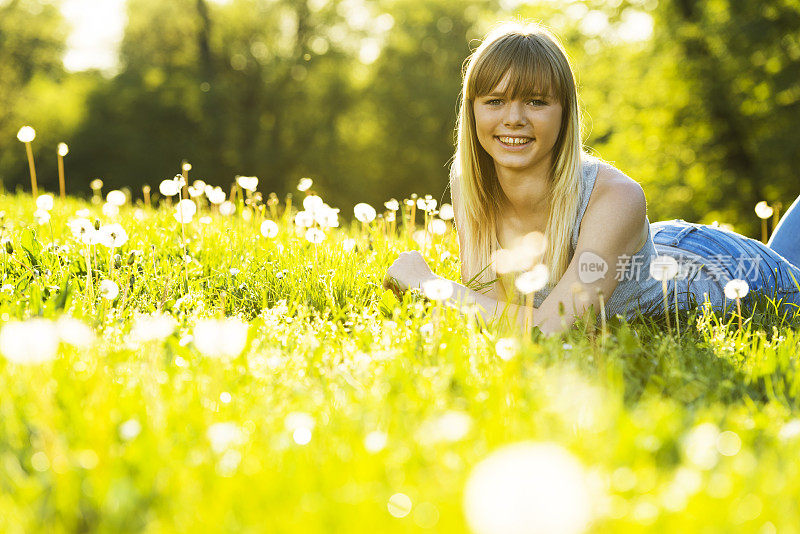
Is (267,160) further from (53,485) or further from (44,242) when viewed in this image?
(53,485)

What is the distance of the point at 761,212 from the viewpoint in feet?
13.6

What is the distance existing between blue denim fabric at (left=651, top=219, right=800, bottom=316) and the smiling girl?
13 mm

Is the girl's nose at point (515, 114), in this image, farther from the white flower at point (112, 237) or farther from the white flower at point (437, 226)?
the white flower at point (112, 237)

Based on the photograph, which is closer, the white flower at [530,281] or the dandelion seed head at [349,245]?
the white flower at [530,281]

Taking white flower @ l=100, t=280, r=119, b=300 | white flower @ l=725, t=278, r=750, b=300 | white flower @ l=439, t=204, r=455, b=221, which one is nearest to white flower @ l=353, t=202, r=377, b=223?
white flower @ l=439, t=204, r=455, b=221

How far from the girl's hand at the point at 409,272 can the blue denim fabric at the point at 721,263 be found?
124 cm

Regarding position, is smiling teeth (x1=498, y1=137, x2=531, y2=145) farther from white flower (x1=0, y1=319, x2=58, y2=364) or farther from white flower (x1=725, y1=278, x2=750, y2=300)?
white flower (x1=0, y1=319, x2=58, y2=364)

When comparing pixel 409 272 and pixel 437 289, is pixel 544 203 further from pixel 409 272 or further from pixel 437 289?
pixel 437 289

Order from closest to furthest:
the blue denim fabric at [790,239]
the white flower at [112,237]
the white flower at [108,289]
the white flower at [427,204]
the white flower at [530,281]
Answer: the white flower at [530,281] → the white flower at [108,289] → the white flower at [112,237] → the white flower at [427,204] → the blue denim fabric at [790,239]

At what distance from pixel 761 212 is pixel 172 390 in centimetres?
347

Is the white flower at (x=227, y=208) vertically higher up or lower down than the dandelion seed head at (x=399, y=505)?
lower down

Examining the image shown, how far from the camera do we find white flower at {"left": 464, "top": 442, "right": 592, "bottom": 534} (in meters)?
1.22

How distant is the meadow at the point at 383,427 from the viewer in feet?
4.37

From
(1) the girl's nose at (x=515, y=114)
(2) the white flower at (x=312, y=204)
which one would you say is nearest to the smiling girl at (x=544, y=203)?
(1) the girl's nose at (x=515, y=114)
